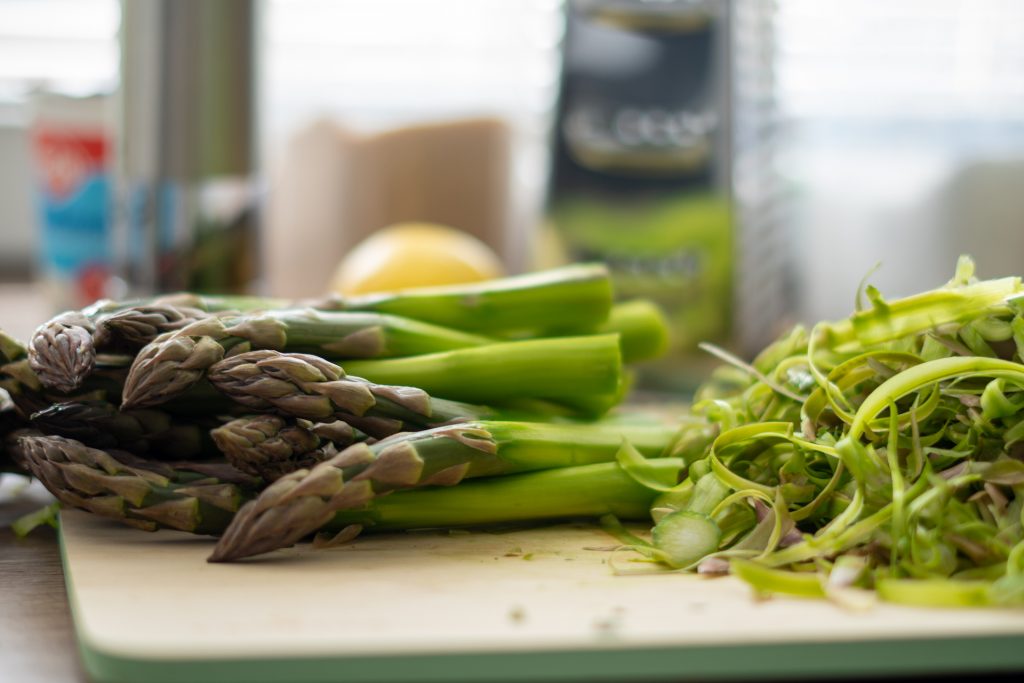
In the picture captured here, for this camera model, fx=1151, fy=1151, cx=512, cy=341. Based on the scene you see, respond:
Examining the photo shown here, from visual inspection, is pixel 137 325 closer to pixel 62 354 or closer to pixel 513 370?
pixel 62 354

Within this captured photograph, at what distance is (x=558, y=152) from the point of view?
227 cm

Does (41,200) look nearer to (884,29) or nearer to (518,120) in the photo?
(518,120)

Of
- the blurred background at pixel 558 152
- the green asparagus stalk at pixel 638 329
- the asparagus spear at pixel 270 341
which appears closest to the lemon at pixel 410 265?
the blurred background at pixel 558 152

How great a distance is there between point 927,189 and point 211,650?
8.47 ft

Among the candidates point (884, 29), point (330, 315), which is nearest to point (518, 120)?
point (884, 29)

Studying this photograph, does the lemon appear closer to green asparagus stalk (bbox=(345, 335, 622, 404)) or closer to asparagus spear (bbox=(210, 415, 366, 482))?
green asparagus stalk (bbox=(345, 335, 622, 404))

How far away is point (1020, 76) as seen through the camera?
3.00 metres

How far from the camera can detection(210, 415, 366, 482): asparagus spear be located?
3.30 feet

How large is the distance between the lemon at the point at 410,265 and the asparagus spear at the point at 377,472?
1162 millimetres

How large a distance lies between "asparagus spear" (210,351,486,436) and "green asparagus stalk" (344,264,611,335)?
0.23m

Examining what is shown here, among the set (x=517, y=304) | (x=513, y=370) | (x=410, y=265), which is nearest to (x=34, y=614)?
(x=513, y=370)

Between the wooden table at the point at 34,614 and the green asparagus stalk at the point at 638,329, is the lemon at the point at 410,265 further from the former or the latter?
the wooden table at the point at 34,614

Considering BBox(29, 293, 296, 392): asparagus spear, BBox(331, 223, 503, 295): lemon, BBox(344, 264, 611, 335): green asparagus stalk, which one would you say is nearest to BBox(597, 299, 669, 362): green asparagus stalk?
BBox(344, 264, 611, 335): green asparagus stalk

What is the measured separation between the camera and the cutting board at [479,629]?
75cm
